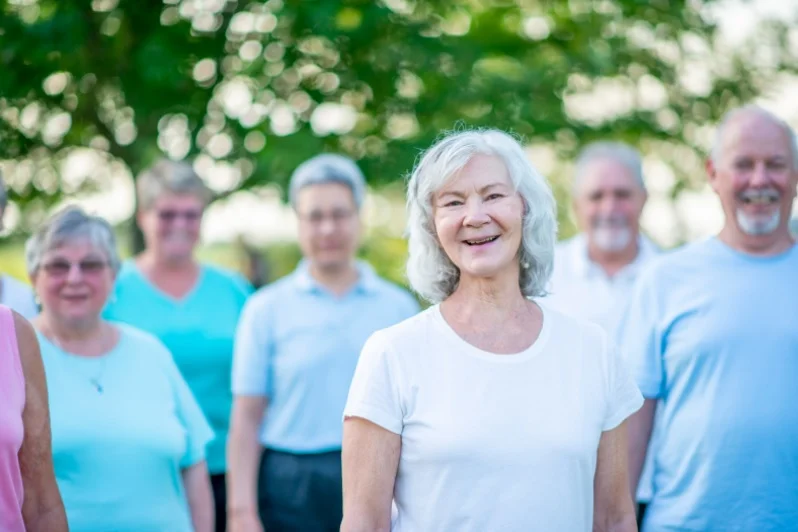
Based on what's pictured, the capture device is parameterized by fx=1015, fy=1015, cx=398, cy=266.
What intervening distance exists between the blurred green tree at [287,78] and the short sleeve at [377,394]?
303 centimetres

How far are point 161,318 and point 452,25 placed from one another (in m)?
3.56

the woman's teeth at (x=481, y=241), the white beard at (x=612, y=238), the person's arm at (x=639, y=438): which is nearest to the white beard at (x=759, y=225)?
the person's arm at (x=639, y=438)

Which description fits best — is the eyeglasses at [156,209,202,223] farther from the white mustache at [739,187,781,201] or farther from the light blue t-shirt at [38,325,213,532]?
the white mustache at [739,187,781,201]

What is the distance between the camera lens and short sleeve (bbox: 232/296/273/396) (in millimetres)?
4453

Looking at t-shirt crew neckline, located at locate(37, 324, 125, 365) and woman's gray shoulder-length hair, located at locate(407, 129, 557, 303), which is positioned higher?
woman's gray shoulder-length hair, located at locate(407, 129, 557, 303)

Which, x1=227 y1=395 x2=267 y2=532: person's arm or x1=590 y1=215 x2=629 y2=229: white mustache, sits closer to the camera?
x1=227 y1=395 x2=267 y2=532: person's arm

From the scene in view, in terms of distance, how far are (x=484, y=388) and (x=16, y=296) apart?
308cm

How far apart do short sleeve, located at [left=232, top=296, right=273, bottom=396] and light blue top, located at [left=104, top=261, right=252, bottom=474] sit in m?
0.39

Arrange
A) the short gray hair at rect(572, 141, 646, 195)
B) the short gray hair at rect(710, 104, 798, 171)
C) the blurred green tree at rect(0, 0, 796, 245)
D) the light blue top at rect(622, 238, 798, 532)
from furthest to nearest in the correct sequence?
the blurred green tree at rect(0, 0, 796, 245) < the short gray hair at rect(572, 141, 646, 195) < the short gray hair at rect(710, 104, 798, 171) < the light blue top at rect(622, 238, 798, 532)

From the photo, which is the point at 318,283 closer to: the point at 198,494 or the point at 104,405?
the point at 198,494

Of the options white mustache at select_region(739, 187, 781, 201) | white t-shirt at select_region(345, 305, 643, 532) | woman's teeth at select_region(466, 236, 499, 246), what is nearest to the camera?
white t-shirt at select_region(345, 305, 643, 532)

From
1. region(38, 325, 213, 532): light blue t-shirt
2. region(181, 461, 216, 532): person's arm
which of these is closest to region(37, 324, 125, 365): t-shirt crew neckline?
region(38, 325, 213, 532): light blue t-shirt

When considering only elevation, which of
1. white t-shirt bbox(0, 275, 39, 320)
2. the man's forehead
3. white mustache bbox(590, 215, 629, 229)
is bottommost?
white t-shirt bbox(0, 275, 39, 320)

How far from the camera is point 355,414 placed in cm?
267
